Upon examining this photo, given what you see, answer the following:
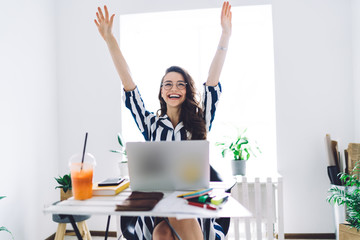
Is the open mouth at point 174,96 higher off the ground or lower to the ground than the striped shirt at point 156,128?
higher

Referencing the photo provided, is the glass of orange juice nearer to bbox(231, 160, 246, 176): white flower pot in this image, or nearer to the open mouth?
the open mouth

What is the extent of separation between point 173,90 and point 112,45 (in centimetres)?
43

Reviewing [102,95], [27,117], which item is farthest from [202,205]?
[102,95]

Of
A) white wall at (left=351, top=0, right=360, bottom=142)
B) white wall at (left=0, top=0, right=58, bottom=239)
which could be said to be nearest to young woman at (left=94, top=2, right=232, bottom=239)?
white wall at (left=0, top=0, right=58, bottom=239)

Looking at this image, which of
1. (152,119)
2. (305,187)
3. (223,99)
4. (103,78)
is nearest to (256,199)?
(305,187)

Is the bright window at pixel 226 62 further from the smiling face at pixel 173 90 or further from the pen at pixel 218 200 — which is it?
the pen at pixel 218 200

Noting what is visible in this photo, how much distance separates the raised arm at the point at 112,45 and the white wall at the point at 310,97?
1704mm

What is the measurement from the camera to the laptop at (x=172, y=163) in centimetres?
101

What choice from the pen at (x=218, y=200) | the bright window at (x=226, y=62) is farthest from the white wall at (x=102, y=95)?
the pen at (x=218, y=200)

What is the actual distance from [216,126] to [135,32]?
57.3 inches

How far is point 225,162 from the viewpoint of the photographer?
3029 millimetres

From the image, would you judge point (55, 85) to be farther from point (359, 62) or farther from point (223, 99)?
point (359, 62)

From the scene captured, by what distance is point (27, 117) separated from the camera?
2.44m

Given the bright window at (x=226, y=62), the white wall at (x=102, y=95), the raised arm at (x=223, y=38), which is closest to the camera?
the raised arm at (x=223, y=38)
